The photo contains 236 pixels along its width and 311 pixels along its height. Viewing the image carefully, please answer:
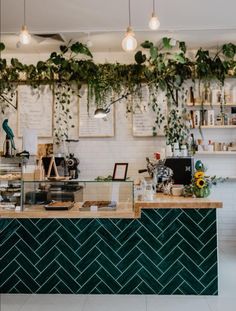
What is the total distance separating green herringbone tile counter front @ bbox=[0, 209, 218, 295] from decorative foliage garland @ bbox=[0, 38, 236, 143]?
2398mm

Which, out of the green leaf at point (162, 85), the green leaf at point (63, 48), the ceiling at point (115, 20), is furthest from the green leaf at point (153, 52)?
the green leaf at point (63, 48)

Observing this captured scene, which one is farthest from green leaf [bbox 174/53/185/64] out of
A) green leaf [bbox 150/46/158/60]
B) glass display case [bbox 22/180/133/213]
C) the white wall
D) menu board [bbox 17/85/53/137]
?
glass display case [bbox 22/180/133/213]

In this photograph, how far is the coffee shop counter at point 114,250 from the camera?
137 inches

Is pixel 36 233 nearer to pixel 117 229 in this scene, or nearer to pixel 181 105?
pixel 117 229

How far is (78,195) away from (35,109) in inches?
112

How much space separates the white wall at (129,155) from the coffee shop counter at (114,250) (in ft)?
7.52

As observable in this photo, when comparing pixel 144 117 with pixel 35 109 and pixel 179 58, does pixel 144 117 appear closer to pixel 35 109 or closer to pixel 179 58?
pixel 179 58

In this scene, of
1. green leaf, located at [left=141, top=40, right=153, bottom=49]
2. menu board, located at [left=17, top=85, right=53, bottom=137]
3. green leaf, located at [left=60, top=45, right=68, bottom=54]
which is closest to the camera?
green leaf, located at [left=141, top=40, right=153, bottom=49]

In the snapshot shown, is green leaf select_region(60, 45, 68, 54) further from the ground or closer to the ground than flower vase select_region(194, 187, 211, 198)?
further from the ground

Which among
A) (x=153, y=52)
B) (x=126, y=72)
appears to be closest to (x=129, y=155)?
(x=126, y=72)

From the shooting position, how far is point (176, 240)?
350cm

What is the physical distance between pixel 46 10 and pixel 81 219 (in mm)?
2705

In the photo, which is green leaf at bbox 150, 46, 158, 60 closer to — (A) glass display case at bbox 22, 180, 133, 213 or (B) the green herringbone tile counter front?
(A) glass display case at bbox 22, 180, 133, 213

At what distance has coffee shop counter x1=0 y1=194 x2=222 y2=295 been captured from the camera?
3.48 m
